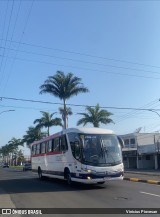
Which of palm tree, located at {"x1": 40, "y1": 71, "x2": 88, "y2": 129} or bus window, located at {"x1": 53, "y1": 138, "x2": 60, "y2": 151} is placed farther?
palm tree, located at {"x1": 40, "y1": 71, "x2": 88, "y2": 129}

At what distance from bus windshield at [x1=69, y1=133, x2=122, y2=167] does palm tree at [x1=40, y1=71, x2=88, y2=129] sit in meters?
29.4

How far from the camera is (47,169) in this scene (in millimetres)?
26734

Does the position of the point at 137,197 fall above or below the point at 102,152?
below

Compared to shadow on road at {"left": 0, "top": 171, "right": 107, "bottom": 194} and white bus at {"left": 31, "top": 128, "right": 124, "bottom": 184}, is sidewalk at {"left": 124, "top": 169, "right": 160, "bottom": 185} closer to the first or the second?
white bus at {"left": 31, "top": 128, "right": 124, "bottom": 184}

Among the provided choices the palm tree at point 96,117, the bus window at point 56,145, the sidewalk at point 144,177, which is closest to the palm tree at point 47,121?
the palm tree at point 96,117

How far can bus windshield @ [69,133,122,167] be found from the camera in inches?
760

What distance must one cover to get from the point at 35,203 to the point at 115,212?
12.3ft

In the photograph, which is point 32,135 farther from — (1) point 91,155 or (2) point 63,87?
(1) point 91,155

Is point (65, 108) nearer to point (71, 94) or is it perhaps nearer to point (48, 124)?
point (71, 94)

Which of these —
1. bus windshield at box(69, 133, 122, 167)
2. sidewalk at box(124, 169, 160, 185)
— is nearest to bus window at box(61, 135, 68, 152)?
bus windshield at box(69, 133, 122, 167)

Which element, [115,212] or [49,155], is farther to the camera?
[49,155]

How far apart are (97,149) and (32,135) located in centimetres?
7053

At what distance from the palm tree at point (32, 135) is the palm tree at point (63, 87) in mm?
39451

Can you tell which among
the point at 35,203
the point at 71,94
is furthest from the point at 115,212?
the point at 71,94
